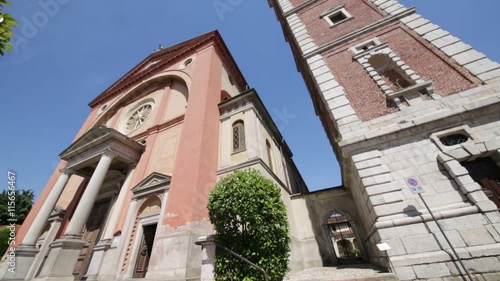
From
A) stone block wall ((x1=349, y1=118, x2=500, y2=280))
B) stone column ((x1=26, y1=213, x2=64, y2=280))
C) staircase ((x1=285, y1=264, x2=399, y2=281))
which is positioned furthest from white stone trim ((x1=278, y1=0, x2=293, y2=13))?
stone column ((x1=26, y1=213, x2=64, y2=280))

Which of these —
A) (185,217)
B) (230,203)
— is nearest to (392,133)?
(230,203)

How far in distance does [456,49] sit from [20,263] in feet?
68.6

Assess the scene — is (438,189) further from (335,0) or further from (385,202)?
(335,0)

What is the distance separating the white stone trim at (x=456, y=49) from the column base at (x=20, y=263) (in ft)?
66.2

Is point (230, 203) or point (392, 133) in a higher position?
point (392, 133)

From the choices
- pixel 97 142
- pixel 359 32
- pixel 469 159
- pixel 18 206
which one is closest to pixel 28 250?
pixel 97 142

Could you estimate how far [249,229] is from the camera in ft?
19.1

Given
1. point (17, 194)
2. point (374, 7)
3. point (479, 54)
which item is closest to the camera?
point (479, 54)

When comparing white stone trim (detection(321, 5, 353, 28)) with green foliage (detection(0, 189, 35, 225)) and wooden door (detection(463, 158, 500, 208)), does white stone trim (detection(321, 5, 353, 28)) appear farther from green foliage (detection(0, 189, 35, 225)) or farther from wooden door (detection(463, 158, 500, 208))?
green foliage (detection(0, 189, 35, 225))

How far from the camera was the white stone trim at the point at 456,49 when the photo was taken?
6.47 metres

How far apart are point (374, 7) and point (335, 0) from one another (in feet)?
11.9

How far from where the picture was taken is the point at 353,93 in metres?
8.47

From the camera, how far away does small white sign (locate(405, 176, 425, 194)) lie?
5160 millimetres

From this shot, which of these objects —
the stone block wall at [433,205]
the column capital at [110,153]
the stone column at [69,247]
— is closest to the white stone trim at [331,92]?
the stone block wall at [433,205]
